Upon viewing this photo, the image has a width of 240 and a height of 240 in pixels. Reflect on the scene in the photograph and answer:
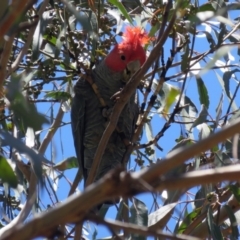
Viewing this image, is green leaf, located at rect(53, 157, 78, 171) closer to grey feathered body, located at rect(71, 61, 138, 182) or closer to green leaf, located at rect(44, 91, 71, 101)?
grey feathered body, located at rect(71, 61, 138, 182)

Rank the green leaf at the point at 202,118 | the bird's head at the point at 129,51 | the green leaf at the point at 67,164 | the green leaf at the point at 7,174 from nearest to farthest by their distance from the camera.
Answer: the green leaf at the point at 7,174
the green leaf at the point at 202,118
the green leaf at the point at 67,164
the bird's head at the point at 129,51

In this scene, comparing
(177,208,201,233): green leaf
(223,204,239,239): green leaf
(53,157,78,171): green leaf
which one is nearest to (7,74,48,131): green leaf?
(223,204,239,239): green leaf

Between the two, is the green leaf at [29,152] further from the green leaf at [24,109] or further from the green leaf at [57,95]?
the green leaf at [57,95]

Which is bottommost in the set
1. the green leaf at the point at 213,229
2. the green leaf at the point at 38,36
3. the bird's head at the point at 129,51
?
the green leaf at the point at 213,229

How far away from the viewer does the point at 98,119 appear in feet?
8.48

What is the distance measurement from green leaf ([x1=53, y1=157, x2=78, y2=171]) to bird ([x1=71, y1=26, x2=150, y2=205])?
1.1 inches

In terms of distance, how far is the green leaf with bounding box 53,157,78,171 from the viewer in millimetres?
2283

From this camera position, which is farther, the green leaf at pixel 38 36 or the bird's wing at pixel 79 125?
the bird's wing at pixel 79 125

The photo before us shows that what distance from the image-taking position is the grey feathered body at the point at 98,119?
8.24ft

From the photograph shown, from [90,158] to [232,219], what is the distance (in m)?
0.95

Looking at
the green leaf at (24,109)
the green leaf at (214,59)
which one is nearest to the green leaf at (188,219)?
the green leaf at (214,59)

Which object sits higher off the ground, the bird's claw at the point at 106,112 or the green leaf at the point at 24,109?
the bird's claw at the point at 106,112

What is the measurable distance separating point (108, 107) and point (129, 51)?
238 mm

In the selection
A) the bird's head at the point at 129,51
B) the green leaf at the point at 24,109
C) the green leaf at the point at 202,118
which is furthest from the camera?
the bird's head at the point at 129,51
